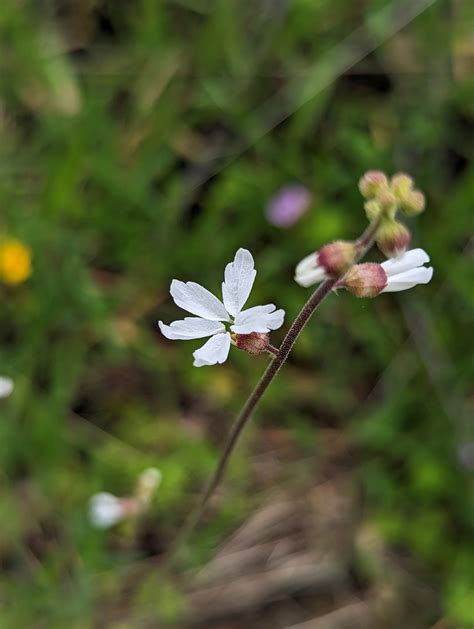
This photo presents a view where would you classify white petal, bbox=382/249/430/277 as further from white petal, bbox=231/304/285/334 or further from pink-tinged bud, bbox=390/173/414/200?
white petal, bbox=231/304/285/334

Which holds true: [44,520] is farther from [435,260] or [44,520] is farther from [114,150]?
[435,260]

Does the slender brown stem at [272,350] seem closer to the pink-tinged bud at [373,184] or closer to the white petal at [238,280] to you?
the white petal at [238,280]

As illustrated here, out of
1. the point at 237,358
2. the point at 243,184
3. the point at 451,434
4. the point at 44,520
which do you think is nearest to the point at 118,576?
the point at 44,520

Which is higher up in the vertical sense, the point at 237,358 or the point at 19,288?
the point at 19,288

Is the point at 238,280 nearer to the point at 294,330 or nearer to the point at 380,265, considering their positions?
the point at 294,330

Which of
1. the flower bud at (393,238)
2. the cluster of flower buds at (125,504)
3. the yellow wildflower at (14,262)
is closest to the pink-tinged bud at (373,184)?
the flower bud at (393,238)

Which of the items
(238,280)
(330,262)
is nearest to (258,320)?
(238,280)

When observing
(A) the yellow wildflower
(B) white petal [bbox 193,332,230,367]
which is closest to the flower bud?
(B) white petal [bbox 193,332,230,367]
